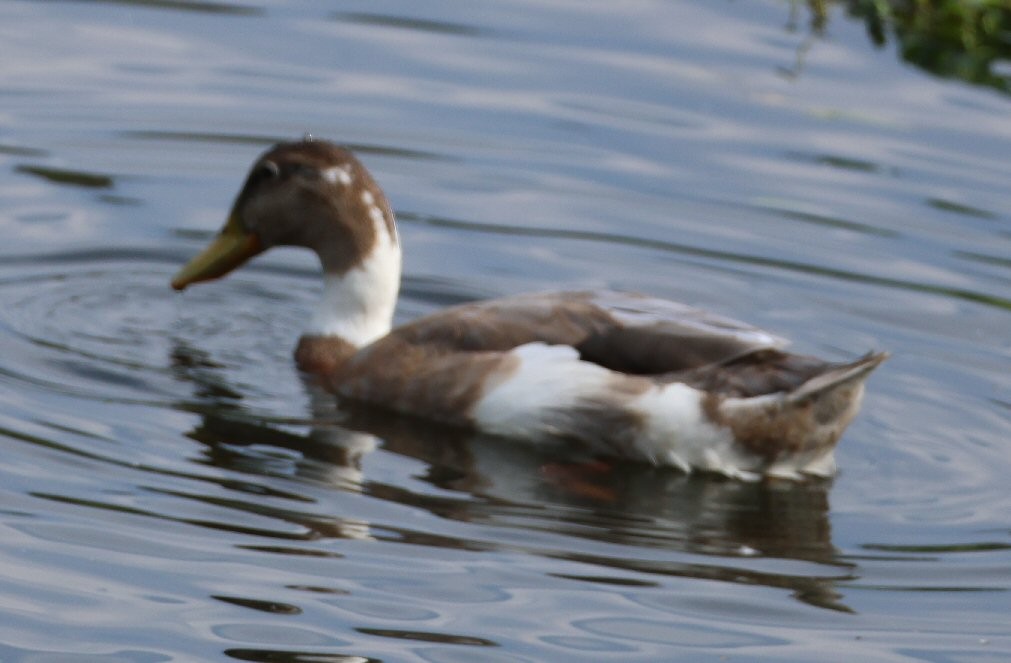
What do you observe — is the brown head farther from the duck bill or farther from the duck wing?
the duck wing

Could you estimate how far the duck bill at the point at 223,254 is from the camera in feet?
29.4

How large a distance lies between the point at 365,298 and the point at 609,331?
135 centimetres

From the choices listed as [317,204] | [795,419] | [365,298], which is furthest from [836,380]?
[317,204]

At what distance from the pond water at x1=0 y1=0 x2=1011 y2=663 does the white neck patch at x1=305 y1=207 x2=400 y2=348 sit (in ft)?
0.94

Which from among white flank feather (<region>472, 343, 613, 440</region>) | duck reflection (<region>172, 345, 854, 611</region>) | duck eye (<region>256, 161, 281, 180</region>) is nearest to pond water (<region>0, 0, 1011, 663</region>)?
duck reflection (<region>172, 345, 854, 611</region>)

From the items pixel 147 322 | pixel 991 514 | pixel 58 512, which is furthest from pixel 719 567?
pixel 147 322

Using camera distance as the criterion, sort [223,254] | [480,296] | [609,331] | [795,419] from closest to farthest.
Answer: [795,419], [609,331], [223,254], [480,296]

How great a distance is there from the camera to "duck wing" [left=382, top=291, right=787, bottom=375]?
7566 mm

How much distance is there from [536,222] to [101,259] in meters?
2.21

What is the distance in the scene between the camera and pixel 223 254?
8984 millimetres

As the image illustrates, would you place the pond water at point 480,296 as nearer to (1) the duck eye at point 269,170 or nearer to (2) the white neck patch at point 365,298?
(2) the white neck patch at point 365,298

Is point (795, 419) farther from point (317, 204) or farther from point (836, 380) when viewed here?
point (317, 204)

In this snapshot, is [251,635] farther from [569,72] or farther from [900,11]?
[900,11]

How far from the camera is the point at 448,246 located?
10117 millimetres
